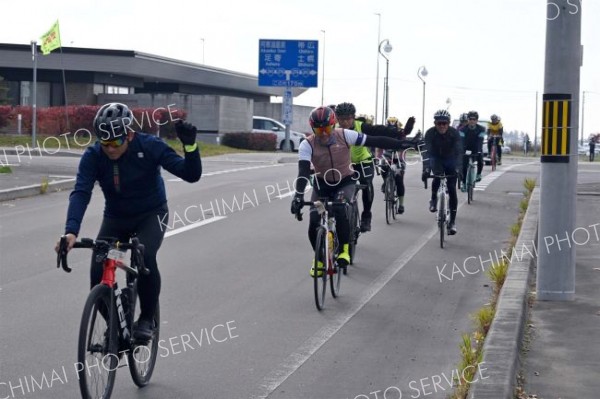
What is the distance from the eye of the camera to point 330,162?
36.9 ft

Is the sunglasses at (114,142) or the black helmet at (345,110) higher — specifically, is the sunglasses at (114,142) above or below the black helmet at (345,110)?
below

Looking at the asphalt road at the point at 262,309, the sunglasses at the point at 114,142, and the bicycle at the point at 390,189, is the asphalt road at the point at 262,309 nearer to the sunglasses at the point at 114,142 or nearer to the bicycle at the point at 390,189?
the bicycle at the point at 390,189

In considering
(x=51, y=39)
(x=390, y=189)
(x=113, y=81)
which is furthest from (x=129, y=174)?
(x=113, y=81)

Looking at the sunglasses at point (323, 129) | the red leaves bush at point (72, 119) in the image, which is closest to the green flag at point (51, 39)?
the red leaves bush at point (72, 119)

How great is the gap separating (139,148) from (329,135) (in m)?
4.32

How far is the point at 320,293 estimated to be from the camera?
33.7ft

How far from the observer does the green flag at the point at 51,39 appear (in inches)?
1481

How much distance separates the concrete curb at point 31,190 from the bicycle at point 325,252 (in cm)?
1038

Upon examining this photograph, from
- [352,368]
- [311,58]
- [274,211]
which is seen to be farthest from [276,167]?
[352,368]

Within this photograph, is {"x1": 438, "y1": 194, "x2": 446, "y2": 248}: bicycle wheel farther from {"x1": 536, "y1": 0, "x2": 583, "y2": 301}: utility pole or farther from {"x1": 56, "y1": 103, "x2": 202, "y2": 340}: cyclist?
{"x1": 56, "y1": 103, "x2": 202, "y2": 340}: cyclist

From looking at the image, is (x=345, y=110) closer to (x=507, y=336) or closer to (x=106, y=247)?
(x=507, y=336)

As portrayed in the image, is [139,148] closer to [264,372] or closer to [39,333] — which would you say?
[264,372]

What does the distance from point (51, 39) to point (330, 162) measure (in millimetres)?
28398

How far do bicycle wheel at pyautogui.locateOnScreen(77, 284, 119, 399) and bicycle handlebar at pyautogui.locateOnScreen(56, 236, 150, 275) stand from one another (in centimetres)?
24
